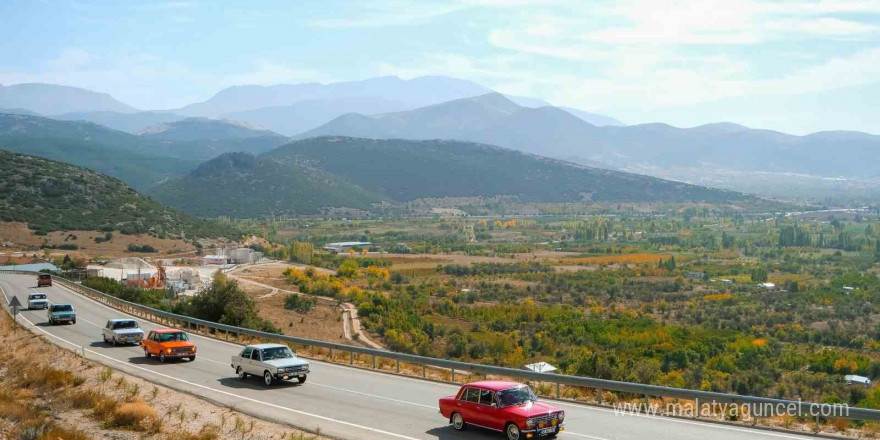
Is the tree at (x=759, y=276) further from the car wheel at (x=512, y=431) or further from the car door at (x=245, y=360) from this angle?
the car wheel at (x=512, y=431)

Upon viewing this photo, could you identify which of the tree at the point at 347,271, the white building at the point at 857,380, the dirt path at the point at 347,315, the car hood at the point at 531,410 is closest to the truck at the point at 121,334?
the dirt path at the point at 347,315

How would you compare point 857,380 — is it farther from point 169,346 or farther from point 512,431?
point 169,346

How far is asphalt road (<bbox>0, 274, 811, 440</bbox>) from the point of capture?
1628cm

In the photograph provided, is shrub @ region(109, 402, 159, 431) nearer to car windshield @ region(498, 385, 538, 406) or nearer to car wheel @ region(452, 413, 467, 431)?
car wheel @ region(452, 413, 467, 431)

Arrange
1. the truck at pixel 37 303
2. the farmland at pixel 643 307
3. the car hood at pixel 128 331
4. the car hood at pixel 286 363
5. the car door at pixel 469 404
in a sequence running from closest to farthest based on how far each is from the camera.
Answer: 1. the car door at pixel 469 404
2. the car hood at pixel 286 363
3. the car hood at pixel 128 331
4. the farmland at pixel 643 307
5. the truck at pixel 37 303

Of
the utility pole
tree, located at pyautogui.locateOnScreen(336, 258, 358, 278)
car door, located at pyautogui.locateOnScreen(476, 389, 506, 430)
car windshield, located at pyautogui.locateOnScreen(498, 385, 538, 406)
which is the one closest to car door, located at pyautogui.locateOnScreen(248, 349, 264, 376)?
car door, located at pyautogui.locateOnScreen(476, 389, 506, 430)

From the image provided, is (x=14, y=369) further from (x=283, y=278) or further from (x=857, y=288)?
(x=857, y=288)

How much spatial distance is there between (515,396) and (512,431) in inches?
35.4

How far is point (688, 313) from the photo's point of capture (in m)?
64.8

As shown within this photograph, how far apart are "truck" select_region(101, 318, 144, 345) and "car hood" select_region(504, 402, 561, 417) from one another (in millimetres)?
24274

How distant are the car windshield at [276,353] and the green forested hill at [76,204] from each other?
328 feet

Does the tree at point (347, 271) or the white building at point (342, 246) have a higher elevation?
the tree at point (347, 271)

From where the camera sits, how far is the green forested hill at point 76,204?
11556 cm

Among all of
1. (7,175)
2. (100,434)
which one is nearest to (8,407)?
(100,434)
